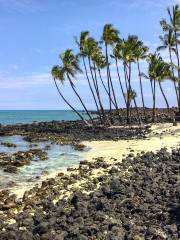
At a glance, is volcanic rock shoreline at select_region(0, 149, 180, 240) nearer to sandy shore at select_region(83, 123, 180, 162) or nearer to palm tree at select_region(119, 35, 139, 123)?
sandy shore at select_region(83, 123, 180, 162)

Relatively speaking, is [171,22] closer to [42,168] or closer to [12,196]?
[42,168]

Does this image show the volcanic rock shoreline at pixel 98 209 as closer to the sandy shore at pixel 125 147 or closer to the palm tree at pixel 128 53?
the sandy shore at pixel 125 147

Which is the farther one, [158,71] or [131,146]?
[158,71]

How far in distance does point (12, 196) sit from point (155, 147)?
61.6ft

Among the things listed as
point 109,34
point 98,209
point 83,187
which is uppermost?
point 109,34

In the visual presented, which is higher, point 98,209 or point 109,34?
point 109,34

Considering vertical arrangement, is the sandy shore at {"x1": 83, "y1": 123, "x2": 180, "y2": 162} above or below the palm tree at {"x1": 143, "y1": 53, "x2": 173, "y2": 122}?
below

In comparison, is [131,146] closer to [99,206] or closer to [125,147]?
[125,147]

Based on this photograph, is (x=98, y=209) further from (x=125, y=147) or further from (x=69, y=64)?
(x=69, y=64)

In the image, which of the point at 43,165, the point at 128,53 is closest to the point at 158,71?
the point at 128,53

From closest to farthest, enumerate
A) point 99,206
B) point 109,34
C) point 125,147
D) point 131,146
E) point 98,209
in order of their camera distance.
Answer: point 98,209 → point 99,206 → point 125,147 → point 131,146 → point 109,34

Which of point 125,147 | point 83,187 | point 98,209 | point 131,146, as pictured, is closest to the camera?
point 98,209

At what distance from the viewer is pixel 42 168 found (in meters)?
28.0

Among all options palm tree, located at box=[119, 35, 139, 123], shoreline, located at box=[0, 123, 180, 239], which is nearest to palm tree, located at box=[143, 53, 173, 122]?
palm tree, located at box=[119, 35, 139, 123]
